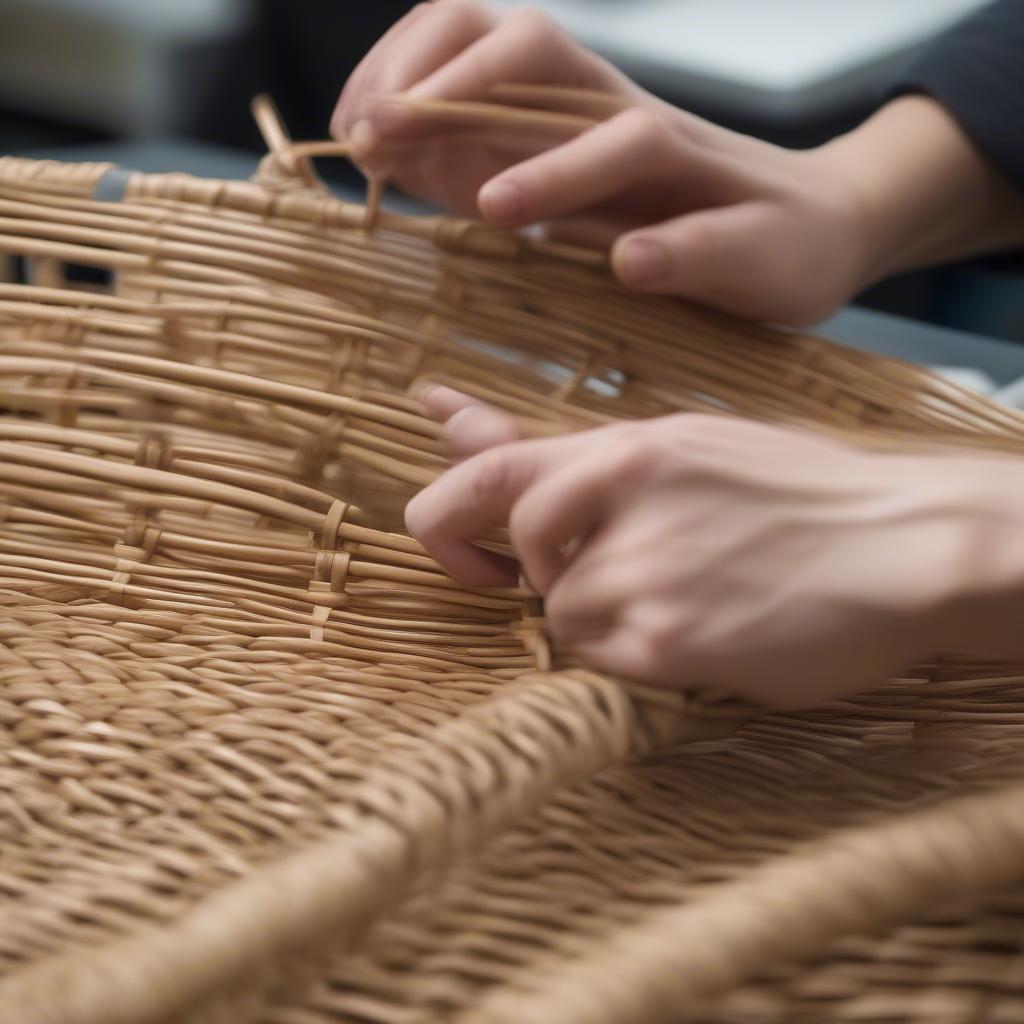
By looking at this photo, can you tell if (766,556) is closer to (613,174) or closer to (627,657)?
(627,657)

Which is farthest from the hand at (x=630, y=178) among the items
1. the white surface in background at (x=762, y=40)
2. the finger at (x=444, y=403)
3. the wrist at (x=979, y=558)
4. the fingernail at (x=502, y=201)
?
the white surface in background at (x=762, y=40)

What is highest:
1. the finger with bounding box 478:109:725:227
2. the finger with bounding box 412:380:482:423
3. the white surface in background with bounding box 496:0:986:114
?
the white surface in background with bounding box 496:0:986:114

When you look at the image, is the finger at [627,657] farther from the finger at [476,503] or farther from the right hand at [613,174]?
the right hand at [613,174]

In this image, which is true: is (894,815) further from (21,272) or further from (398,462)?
(21,272)

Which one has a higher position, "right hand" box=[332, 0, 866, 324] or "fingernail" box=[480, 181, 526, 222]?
"right hand" box=[332, 0, 866, 324]

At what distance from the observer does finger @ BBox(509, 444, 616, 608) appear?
0.33 meters

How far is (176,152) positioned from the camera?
113cm

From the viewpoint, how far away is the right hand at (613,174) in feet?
1.69

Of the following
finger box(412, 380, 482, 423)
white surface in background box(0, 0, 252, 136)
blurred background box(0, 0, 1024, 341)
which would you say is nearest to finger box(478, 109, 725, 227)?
finger box(412, 380, 482, 423)

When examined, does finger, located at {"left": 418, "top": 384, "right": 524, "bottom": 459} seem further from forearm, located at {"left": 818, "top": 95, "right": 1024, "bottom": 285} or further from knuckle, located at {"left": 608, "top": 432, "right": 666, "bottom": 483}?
forearm, located at {"left": 818, "top": 95, "right": 1024, "bottom": 285}

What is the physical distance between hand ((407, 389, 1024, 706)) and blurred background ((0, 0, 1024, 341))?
4.87 ft

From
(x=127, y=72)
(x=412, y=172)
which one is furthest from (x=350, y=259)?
(x=127, y=72)

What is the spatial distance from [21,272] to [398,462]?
63 cm

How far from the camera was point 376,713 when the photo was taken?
364 millimetres
